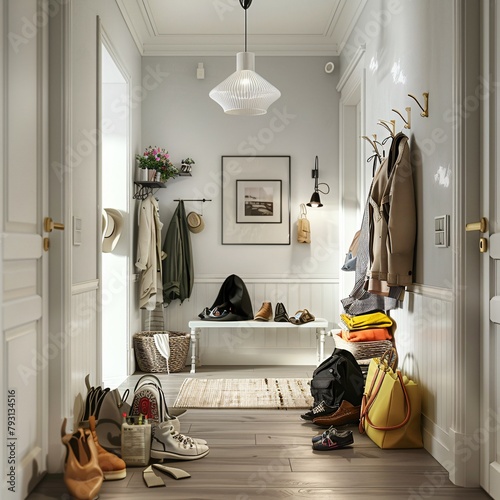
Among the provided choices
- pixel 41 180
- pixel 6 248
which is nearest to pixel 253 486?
pixel 6 248

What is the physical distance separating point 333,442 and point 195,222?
114 inches

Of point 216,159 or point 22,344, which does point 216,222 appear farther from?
point 22,344

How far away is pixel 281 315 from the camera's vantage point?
530 centimetres

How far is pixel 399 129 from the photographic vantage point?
372cm

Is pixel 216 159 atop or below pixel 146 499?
atop

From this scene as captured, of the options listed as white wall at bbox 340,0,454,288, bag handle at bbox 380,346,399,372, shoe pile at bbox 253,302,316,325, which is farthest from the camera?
shoe pile at bbox 253,302,316,325

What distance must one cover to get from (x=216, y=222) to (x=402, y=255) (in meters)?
2.64

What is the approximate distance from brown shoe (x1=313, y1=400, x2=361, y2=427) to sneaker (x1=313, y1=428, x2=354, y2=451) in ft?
1.21

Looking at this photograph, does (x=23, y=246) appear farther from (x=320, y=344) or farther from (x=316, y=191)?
(x=316, y=191)

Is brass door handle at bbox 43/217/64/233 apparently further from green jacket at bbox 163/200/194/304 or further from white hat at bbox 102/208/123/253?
green jacket at bbox 163/200/194/304

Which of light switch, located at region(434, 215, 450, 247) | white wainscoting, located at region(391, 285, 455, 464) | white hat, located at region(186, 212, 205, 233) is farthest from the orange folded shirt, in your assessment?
white hat, located at region(186, 212, 205, 233)

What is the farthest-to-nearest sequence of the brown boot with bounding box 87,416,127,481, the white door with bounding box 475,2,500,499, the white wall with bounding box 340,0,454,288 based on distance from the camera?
1. the white wall with bounding box 340,0,454,288
2. the brown boot with bounding box 87,416,127,481
3. the white door with bounding box 475,2,500,499

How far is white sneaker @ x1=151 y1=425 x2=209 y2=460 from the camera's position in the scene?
2967 millimetres

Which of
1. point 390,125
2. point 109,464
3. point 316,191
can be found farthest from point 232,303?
point 109,464
